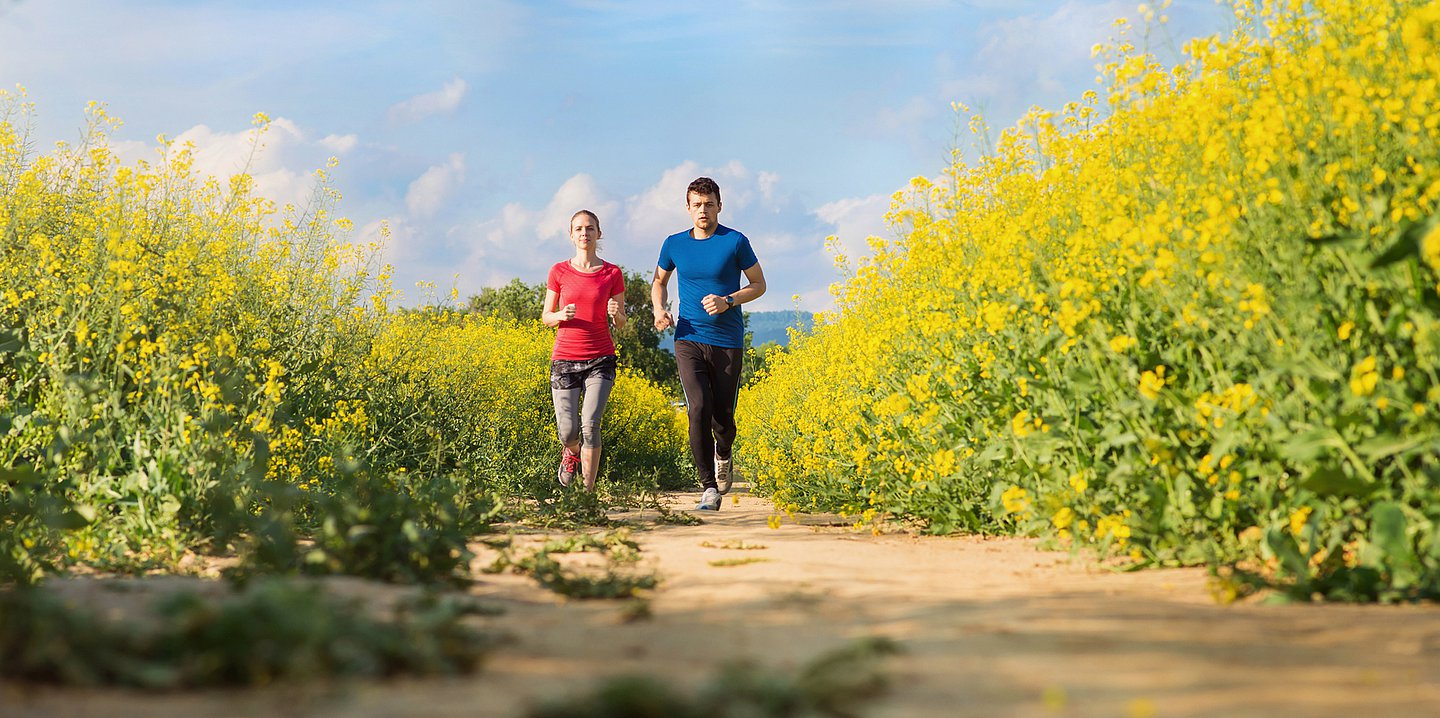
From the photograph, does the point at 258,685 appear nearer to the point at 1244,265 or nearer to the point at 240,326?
the point at 1244,265

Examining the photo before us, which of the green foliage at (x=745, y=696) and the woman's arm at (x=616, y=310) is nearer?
the green foliage at (x=745, y=696)

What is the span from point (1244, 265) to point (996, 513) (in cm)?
205

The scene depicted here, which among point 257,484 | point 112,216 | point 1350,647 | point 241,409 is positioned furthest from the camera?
point 112,216

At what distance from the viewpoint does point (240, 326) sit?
6.33 meters

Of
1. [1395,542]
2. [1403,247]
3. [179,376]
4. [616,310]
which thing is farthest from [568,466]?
[1403,247]

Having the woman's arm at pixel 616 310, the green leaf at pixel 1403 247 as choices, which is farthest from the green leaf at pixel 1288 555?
the woman's arm at pixel 616 310

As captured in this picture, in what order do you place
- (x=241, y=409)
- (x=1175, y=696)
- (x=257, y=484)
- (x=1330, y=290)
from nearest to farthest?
1. (x=1175, y=696)
2. (x=1330, y=290)
3. (x=257, y=484)
4. (x=241, y=409)

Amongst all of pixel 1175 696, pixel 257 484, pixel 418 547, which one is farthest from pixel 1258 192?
pixel 257 484

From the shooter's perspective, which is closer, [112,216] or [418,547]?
[418,547]

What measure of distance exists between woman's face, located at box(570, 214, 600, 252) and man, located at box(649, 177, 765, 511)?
0.54 metres

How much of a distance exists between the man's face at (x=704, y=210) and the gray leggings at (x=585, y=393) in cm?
116

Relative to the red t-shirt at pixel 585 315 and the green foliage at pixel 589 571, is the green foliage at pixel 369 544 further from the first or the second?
the red t-shirt at pixel 585 315

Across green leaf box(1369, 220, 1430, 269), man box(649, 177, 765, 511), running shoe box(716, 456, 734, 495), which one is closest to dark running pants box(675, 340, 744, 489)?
man box(649, 177, 765, 511)

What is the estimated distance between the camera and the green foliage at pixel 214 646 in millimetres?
2064
